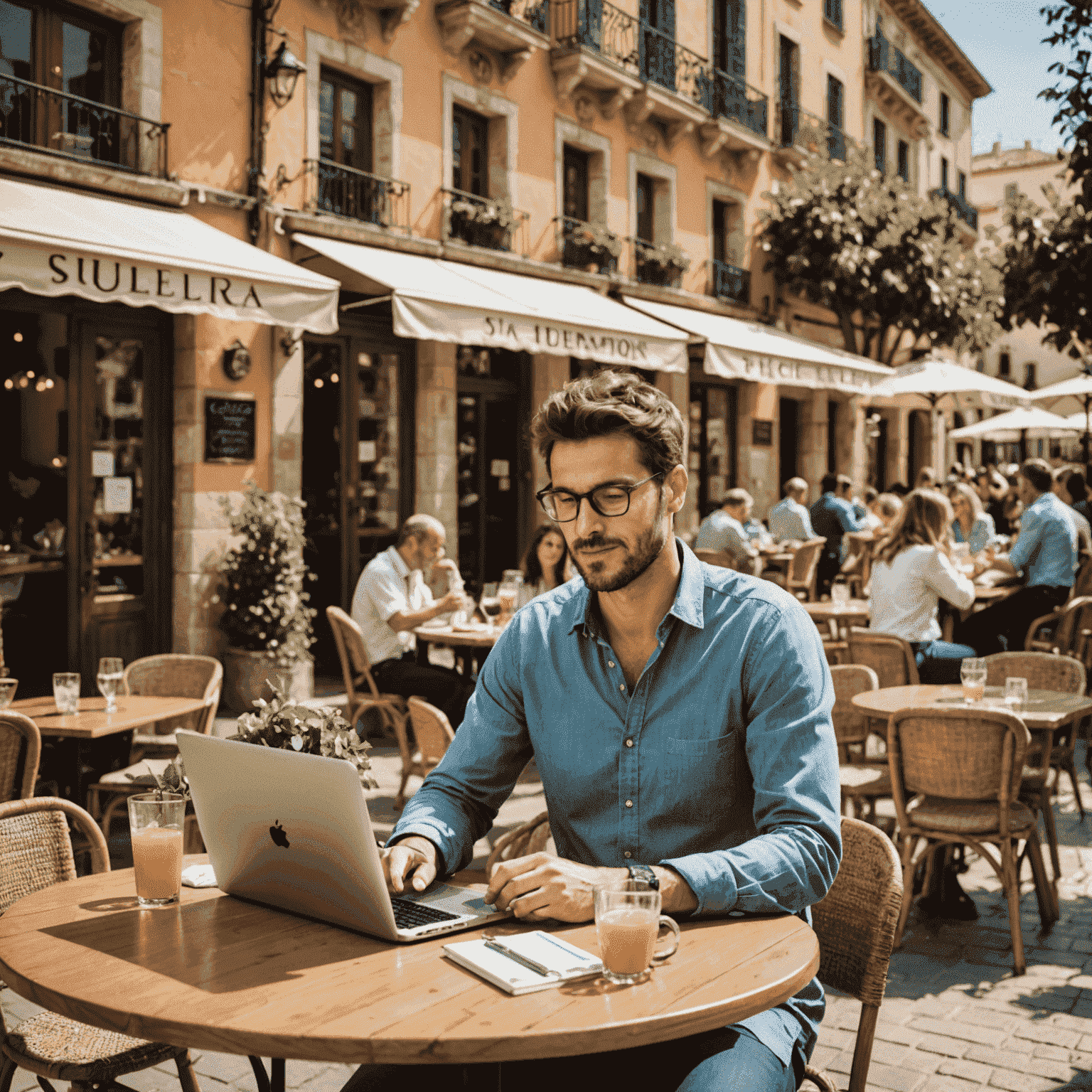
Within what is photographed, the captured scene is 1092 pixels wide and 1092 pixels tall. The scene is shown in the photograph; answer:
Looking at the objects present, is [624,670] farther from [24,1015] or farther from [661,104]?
[661,104]

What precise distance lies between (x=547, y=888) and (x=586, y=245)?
12710 mm

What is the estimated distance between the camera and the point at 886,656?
19.8 ft

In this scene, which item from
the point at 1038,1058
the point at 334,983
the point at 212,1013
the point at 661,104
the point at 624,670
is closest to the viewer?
the point at 212,1013

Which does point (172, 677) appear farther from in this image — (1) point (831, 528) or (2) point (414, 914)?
(1) point (831, 528)

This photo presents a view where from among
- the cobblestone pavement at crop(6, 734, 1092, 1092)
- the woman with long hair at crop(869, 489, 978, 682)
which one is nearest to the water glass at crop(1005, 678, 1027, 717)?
the cobblestone pavement at crop(6, 734, 1092, 1092)

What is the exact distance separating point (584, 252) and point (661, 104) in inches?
103

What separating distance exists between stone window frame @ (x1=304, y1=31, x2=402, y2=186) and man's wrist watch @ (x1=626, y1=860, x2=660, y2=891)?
9649 millimetres

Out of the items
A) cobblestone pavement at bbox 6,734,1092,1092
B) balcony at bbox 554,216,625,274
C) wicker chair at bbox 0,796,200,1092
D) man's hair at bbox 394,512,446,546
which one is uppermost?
balcony at bbox 554,216,625,274

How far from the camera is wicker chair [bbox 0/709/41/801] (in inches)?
165

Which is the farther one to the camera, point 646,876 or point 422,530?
Result: point 422,530

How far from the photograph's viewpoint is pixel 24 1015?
3592 mm

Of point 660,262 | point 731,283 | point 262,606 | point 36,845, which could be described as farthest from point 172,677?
point 731,283

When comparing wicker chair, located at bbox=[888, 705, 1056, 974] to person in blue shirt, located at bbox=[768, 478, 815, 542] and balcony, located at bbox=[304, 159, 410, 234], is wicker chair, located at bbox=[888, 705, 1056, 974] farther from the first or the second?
person in blue shirt, located at bbox=[768, 478, 815, 542]

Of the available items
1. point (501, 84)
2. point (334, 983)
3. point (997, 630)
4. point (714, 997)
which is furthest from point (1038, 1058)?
point (501, 84)
